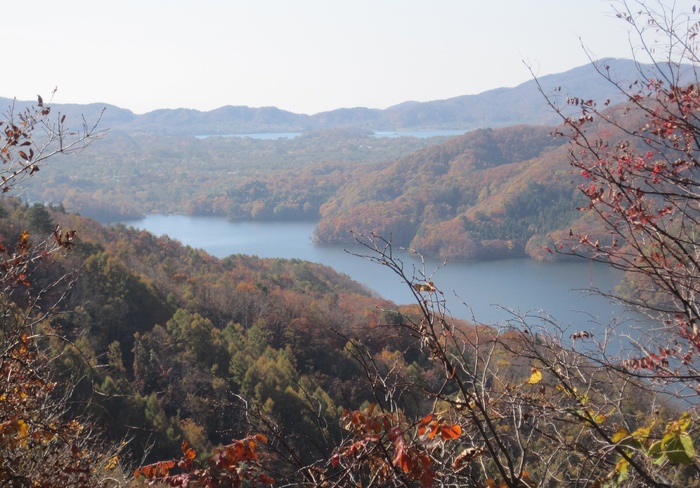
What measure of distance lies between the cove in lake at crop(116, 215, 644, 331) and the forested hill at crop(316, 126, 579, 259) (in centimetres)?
267

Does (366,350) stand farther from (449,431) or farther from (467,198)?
(467,198)

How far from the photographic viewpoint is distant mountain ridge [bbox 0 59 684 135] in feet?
427

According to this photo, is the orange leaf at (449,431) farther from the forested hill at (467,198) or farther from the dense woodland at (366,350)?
the forested hill at (467,198)

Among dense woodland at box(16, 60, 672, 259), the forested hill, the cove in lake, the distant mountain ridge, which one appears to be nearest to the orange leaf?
the cove in lake

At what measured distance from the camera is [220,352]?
466 inches

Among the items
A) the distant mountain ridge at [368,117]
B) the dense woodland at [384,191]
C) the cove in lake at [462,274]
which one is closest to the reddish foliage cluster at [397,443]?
the cove in lake at [462,274]

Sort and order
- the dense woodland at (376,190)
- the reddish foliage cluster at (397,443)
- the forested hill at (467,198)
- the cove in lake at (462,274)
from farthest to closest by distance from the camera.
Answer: the dense woodland at (376,190)
the forested hill at (467,198)
the cove in lake at (462,274)
the reddish foliage cluster at (397,443)

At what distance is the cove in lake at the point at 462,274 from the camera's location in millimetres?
21891

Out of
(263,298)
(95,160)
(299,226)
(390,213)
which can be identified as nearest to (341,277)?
(263,298)

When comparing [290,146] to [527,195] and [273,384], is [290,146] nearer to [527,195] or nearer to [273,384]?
[527,195]

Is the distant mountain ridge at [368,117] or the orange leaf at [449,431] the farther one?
the distant mountain ridge at [368,117]

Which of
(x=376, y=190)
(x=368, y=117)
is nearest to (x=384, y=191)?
(x=376, y=190)

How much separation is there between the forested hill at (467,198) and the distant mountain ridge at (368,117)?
60.6 meters

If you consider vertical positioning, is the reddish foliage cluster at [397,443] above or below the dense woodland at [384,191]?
above
